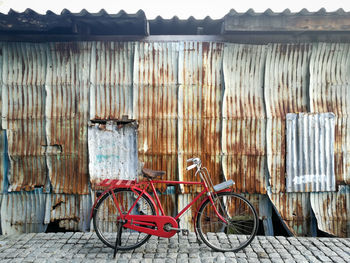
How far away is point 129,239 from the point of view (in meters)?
5.43

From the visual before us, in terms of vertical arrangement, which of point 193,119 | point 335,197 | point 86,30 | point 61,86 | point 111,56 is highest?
point 86,30

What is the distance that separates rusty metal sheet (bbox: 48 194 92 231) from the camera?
6012 millimetres

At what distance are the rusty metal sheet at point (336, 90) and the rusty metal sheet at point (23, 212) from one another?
6.30 meters

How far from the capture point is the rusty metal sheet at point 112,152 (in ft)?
19.5

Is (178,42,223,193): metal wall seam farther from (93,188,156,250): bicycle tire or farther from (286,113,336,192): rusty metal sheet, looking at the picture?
(286,113,336,192): rusty metal sheet

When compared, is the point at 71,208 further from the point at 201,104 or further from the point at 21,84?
the point at 201,104

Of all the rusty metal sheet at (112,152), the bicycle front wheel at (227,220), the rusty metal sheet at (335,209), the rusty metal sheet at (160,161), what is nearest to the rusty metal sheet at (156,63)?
the rusty metal sheet at (112,152)

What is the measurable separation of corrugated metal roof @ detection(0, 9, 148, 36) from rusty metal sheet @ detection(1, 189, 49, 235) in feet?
11.2

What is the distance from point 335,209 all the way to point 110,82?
5577mm

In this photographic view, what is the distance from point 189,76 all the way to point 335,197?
4.11 meters

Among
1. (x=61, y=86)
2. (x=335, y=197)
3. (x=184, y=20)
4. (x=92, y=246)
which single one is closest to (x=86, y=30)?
(x=61, y=86)

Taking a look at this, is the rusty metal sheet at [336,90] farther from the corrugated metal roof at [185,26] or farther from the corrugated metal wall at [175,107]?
the corrugated metal roof at [185,26]

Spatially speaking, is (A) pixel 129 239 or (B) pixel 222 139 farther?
(B) pixel 222 139

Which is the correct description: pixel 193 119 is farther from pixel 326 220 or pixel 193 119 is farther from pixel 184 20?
pixel 326 220
